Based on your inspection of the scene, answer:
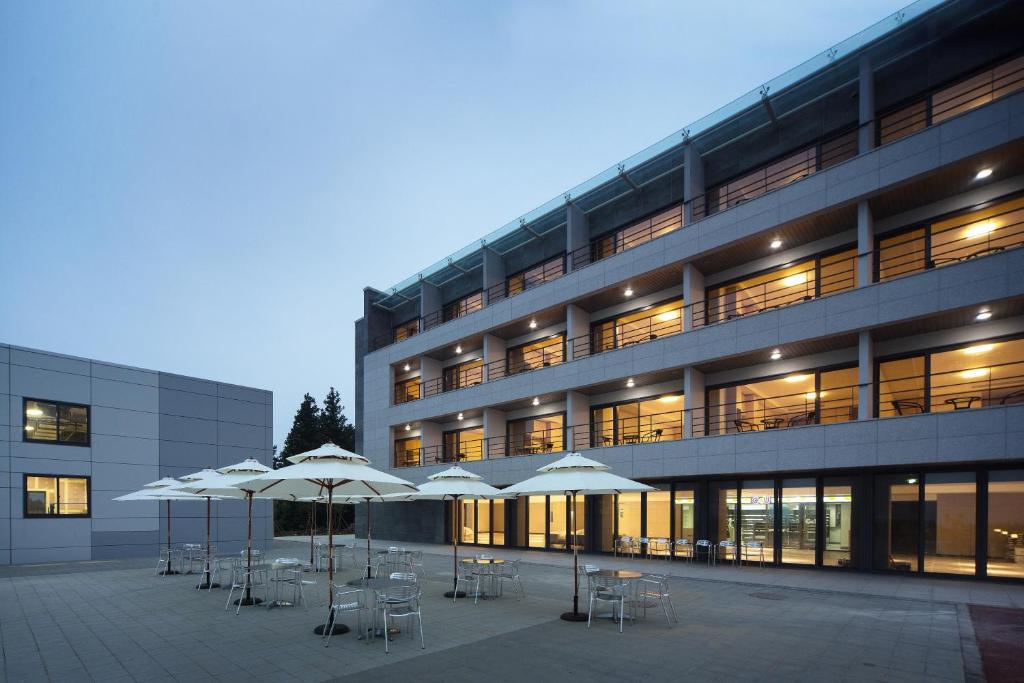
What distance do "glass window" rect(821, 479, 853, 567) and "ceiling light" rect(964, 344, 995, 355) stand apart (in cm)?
504

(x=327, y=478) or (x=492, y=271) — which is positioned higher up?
(x=492, y=271)

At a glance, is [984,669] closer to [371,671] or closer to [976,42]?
[371,671]

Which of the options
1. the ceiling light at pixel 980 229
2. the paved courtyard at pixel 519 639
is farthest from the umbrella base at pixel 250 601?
the ceiling light at pixel 980 229

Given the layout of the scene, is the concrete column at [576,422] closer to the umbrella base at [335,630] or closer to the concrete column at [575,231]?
the concrete column at [575,231]

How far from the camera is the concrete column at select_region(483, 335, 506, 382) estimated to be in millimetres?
28969

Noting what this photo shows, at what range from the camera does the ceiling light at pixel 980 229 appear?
51.9 feet

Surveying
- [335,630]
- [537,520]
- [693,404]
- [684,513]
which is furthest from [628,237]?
[335,630]

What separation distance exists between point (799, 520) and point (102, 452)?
2609 cm

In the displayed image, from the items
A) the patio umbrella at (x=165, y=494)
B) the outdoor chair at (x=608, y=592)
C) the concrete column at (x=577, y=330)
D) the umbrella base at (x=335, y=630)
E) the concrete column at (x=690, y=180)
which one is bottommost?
the umbrella base at (x=335, y=630)

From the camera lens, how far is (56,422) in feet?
71.4

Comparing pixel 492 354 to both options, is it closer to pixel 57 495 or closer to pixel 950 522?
pixel 57 495

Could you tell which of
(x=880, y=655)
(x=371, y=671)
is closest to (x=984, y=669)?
(x=880, y=655)

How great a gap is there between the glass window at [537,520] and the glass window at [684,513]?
6.43m

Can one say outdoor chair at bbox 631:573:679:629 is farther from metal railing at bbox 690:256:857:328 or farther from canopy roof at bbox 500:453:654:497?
metal railing at bbox 690:256:857:328
